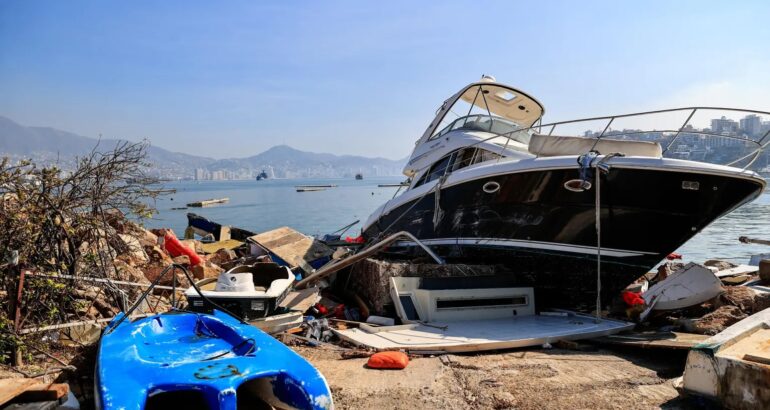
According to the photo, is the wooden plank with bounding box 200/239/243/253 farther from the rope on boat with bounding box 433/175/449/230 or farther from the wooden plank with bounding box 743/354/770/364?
the wooden plank with bounding box 743/354/770/364

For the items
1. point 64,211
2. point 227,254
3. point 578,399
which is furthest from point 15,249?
point 227,254

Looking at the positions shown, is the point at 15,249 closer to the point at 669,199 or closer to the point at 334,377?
the point at 334,377

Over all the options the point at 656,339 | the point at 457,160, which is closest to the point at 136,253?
the point at 457,160

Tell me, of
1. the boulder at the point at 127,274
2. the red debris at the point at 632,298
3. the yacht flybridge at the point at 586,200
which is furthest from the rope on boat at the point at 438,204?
the boulder at the point at 127,274

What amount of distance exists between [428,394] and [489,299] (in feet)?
10.2

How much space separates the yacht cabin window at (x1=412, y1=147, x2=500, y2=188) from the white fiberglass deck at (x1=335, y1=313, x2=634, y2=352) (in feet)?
11.4

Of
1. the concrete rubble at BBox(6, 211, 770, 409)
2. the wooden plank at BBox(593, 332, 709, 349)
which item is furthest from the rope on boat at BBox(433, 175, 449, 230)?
the wooden plank at BBox(593, 332, 709, 349)

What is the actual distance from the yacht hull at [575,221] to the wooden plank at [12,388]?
6.20 m

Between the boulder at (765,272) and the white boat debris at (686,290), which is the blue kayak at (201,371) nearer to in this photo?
the white boat debris at (686,290)

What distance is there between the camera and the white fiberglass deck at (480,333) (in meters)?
6.19

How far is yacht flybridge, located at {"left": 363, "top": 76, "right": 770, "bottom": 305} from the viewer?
7156 mm

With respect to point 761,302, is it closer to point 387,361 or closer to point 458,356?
point 458,356

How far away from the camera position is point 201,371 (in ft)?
13.0

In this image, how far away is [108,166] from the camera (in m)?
6.36
